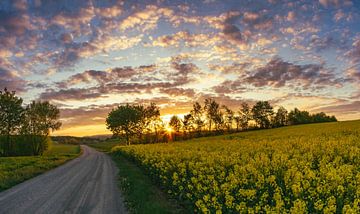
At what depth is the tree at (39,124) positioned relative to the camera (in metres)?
83.1

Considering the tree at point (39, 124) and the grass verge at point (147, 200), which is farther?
the tree at point (39, 124)

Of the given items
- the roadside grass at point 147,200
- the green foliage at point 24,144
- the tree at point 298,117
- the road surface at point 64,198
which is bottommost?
the roadside grass at point 147,200

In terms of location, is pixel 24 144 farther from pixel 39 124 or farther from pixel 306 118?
pixel 306 118

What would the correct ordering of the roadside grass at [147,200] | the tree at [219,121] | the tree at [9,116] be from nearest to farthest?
the roadside grass at [147,200] → the tree at [9,116] → the tree at [219,121]

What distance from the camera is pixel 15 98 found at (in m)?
79.0

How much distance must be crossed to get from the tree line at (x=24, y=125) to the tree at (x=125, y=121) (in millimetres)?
20370

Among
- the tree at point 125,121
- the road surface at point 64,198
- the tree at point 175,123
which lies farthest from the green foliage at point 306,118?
the road surface at point 64,198

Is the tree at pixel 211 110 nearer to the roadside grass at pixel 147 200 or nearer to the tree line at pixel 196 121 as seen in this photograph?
the tree line at pixel 196 121

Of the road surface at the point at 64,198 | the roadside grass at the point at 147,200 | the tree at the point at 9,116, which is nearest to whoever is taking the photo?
the roadside grass at the point at 147,200

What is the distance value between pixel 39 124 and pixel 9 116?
8.74 meters

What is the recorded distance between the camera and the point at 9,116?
7650cm

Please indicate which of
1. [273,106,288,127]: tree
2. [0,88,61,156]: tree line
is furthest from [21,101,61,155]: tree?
[273,106,288,127]: tree

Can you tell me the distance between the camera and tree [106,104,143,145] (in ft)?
338

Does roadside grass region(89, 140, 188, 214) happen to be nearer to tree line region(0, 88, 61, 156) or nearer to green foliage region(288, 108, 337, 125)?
tree line region(0, 88, 61, 156)
